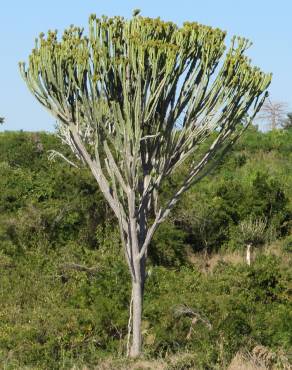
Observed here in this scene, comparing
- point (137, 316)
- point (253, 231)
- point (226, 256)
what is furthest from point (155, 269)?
point (137, 316)

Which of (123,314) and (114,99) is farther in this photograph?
(123,314)

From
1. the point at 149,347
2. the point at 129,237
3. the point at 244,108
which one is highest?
the point at 244,108

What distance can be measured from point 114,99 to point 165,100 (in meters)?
0.66

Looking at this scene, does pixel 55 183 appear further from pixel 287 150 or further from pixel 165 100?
pixel 165 100

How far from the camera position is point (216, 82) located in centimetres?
1017

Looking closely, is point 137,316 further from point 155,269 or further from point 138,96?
point 155,269

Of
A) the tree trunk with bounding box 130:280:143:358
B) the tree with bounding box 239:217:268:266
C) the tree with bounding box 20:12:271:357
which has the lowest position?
the tree trunk with bounding box 130:280:143:358

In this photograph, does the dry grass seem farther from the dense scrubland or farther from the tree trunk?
the tree trunk

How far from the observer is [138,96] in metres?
9.69

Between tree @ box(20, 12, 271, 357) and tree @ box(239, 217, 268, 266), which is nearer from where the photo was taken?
tree @ box(20, 12, 271, 357)

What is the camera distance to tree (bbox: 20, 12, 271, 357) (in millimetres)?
9812

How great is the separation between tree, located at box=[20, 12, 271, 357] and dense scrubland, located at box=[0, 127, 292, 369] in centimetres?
155

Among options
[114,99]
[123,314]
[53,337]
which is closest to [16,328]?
[53,337]

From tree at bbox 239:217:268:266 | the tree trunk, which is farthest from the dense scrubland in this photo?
the tree trunk
